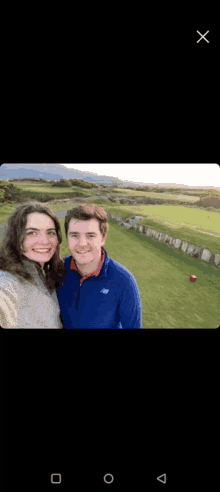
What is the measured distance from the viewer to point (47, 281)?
4.88ft

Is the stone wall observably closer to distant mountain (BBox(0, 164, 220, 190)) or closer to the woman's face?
distant mountain (BBox(0, 164, 220, 190))

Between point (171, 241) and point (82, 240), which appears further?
point (171, 241)

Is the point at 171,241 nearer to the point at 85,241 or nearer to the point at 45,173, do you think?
the point at 85,241

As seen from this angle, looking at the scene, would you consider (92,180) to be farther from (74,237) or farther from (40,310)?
(40,310)

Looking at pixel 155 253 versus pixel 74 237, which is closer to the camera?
pixel 74 237

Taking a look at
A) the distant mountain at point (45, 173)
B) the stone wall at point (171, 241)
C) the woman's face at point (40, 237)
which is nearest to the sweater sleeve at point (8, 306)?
the woman's face at point (40, 237)

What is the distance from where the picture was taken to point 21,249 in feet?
4.78

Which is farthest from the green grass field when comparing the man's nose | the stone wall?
the man's nose

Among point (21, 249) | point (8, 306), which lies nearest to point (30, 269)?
point (21, 249)

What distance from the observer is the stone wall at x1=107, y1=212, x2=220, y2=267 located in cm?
149

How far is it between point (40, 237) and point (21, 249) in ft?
0.46
